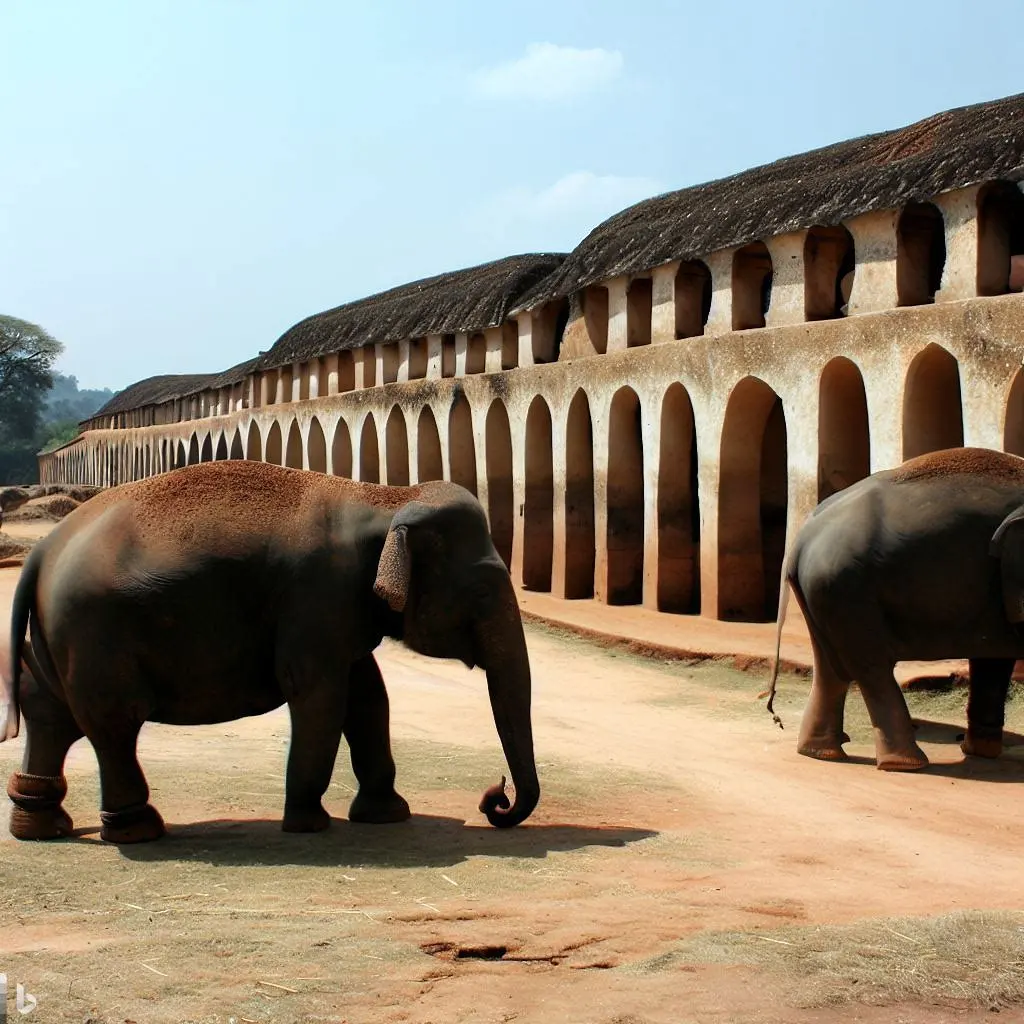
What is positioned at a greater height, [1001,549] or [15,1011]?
[1001,549]

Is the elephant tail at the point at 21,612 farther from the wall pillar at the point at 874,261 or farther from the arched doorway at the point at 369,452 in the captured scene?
the arched doorway at the point at 369,452

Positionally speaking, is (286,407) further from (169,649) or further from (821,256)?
(169,649)

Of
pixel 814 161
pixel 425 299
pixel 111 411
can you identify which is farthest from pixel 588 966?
pixel 111 411

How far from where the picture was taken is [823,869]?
269 inches

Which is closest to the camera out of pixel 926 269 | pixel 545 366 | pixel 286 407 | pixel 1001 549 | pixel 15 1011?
pixel 15 1011

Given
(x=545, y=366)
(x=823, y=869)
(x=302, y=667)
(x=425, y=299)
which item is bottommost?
(x=823, y=869)

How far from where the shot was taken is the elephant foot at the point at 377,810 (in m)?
7.77

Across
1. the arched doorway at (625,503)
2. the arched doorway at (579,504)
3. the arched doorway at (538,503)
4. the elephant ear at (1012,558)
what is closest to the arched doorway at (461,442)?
the arched doorway at (538,503)

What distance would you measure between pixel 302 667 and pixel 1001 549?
4.99m

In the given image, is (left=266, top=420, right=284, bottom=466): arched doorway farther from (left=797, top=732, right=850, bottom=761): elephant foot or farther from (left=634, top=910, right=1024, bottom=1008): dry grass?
(left=634, top=910, right=1024, bottom=1008): dry grass

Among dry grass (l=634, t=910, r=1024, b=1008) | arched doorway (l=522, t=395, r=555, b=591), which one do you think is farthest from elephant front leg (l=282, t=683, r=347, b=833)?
arched doorway (l=522, t=395, r=555, b=591)

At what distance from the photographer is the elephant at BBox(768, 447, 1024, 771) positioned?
9797mm

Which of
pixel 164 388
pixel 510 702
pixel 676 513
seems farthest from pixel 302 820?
pixel 164 388

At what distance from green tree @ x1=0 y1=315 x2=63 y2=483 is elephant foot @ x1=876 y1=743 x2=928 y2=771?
3593 inches
